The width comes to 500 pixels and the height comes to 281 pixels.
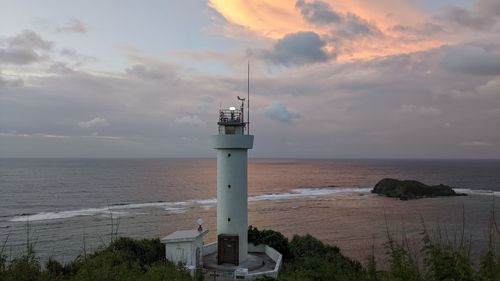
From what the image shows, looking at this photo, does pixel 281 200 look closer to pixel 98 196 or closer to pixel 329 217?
pixel 329 217

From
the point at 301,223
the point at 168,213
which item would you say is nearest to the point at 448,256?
the point at 301,223

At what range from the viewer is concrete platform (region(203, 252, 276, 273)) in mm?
16875

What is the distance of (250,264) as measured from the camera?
17625mm

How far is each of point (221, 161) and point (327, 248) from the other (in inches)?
307

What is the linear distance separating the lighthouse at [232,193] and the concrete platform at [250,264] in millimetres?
264

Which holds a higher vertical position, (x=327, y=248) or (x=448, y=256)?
(x=448, y=256)

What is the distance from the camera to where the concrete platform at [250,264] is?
16875 mm

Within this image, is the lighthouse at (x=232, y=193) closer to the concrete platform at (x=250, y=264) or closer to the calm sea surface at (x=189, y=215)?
the concrete platform at (x=250, y=264)

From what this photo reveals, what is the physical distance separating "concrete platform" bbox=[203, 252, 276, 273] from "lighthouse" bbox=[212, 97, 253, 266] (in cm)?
26

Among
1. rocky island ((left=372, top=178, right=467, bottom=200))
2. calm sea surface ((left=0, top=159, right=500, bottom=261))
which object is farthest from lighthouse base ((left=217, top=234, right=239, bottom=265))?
rocky island ((left=372, top=178, right=467, bottom=200))

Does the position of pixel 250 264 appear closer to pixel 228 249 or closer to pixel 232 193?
pixel 228 249

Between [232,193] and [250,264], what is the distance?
3122 mm

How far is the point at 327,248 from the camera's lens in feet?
69.7

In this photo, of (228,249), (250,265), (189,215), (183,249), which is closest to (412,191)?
(189,215)
